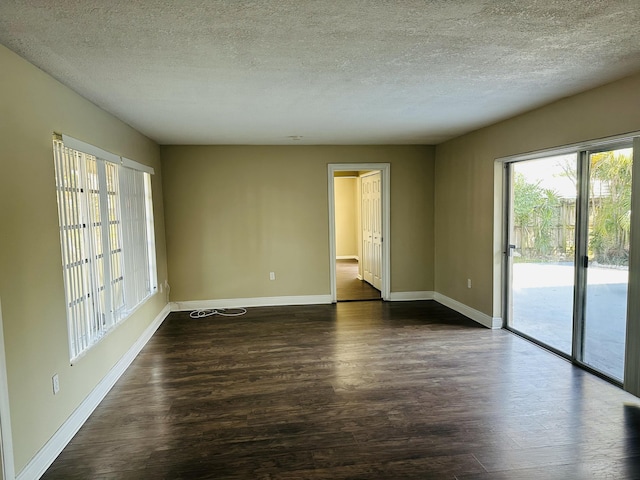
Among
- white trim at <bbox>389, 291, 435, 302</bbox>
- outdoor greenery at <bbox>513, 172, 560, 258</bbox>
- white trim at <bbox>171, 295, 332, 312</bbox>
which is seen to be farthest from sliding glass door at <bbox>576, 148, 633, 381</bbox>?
white trim at <bbox>171, 295, 332, 312</bbox>

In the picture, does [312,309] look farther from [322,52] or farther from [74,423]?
[322,52]

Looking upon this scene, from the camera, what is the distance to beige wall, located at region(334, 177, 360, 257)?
11.4 metres

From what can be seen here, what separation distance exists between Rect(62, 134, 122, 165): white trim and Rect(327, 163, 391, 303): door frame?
10.1ft

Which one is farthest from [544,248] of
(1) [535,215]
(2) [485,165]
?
(2) [485,165]

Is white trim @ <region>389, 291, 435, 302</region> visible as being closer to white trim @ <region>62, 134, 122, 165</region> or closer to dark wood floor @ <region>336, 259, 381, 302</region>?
dark wood floor @ <region>336, 259, 381, 302</region>

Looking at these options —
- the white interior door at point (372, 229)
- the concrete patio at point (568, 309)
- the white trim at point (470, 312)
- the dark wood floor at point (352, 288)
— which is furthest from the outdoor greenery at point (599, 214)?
the dark wood floor at point (352, 288)

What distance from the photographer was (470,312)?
5305mm

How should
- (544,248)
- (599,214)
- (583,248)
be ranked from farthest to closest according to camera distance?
(544,248)
(583,248)
(599,214)

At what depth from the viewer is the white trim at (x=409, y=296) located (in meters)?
6.36

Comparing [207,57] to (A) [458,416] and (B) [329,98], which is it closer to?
(B) [329,98]

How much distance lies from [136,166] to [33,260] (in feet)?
7.38

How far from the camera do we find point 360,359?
3.89 m

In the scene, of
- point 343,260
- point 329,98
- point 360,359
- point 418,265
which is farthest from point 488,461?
point 343,260

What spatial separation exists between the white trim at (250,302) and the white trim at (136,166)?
1.98 metres
